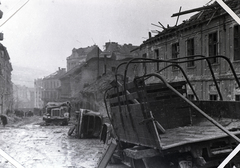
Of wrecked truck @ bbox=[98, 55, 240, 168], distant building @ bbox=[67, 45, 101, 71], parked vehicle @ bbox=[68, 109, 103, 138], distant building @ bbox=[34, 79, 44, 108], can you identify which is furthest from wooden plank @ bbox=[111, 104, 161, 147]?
parked vehicle @ bbox=[68, 109, 103, 138]

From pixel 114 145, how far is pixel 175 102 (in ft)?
5.21

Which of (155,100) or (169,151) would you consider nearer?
(169,151)

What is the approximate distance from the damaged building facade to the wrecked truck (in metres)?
0.78

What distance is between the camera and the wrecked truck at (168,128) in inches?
149

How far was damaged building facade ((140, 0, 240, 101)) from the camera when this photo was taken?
536 cm

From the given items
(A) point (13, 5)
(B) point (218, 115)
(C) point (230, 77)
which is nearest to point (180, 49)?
(C) point (230, 77)

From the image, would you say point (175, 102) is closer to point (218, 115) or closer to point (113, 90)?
point (218, 115)

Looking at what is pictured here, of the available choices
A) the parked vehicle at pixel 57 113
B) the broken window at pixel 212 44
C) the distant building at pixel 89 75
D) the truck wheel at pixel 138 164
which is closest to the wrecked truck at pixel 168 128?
the truck wheel at pixel 138 164

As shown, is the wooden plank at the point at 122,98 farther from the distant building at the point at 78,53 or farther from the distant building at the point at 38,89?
the distant building at the point at 38,89

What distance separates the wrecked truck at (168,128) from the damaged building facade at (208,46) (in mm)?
778

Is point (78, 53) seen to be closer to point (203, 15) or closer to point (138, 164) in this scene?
point (203, 15)

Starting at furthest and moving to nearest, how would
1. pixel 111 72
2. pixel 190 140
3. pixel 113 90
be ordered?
pixel 111 72 → pixel 113 90 → pixel 190 140

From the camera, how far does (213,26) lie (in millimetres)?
6234

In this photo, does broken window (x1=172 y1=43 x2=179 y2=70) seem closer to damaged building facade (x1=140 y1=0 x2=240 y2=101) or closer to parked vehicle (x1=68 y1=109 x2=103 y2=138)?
damaged building facade (x1=140 y1=0 x2=240 y2=101)
